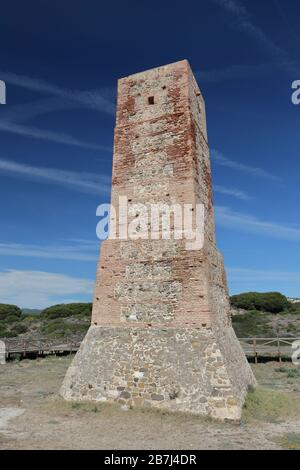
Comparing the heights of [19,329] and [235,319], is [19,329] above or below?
below

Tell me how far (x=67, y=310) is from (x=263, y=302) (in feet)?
93.9

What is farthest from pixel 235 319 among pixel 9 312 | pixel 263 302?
pixel 9 312

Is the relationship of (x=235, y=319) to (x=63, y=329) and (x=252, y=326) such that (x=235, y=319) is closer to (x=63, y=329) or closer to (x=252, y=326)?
(x=252, y=326)

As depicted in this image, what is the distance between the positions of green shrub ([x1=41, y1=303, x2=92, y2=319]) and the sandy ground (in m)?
40.3

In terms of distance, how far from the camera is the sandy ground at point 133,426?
26.3 feet

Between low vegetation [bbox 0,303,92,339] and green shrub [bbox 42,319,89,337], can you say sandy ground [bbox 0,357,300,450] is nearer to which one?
green shrub [bbox 42,319,89,337]

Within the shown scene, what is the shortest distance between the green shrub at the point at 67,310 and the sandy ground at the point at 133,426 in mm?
40317

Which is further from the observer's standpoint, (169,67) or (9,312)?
(9,312)

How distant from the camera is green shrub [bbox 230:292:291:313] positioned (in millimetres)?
49531

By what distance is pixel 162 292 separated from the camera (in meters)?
11.7

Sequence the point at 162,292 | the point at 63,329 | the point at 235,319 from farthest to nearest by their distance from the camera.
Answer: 1. the point at 235,319
2. the point at 63,329
3. the point at 162,292

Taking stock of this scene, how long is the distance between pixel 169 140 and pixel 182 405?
874 centimetres

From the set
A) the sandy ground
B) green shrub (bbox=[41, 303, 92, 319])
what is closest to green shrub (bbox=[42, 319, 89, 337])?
green shrub (bbox=[41, 303, 92, 319])

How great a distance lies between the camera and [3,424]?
9336 millimetres
